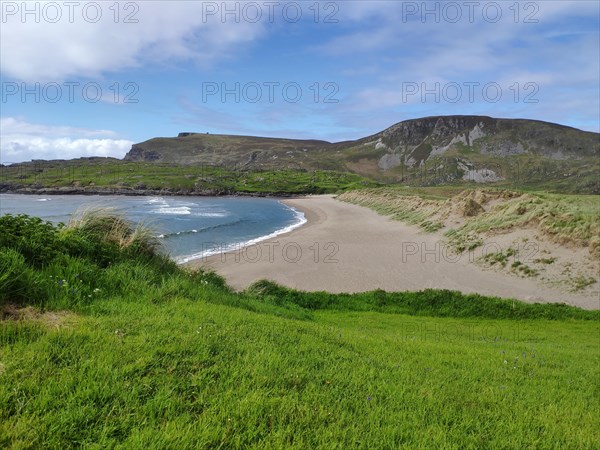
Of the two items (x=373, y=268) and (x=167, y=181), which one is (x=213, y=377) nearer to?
(x=373, y=268)

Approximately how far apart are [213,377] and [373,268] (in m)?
21.3

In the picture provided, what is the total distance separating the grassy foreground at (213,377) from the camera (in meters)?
3.22

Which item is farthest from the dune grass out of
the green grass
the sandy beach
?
the green grass

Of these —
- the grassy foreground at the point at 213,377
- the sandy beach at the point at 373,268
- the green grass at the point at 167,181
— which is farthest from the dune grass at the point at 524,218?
the green grass at the point at 167,181

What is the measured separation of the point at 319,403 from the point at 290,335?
194 centimetres

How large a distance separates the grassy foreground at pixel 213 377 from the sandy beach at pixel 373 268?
29.6 ft

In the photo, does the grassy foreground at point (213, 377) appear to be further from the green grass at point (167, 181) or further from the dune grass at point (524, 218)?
the green grass at point (167, 181)

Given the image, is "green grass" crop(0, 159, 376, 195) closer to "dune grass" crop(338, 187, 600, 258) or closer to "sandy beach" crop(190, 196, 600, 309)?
"dune grass" crop(338, 187, 600, 258)

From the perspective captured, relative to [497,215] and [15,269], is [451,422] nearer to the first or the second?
[15,269]

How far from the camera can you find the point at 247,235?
144 ft

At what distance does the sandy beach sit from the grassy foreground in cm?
902

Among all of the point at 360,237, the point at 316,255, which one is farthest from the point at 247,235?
the point at 316,255

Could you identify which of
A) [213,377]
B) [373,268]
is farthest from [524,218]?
[213,377]

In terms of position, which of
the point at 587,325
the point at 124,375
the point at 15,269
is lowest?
the point at 587,325
